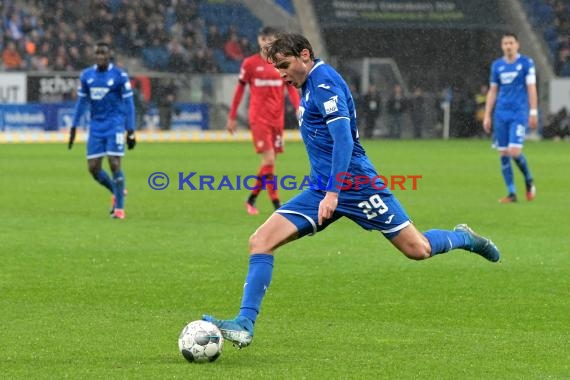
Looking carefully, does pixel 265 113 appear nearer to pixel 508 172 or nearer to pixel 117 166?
pixel 117 166

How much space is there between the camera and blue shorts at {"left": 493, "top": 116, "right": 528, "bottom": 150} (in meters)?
17.2

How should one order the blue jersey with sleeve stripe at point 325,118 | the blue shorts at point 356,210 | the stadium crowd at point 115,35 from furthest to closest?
1. the stadium crowd at point 115,35
2. the blue shorts at point 356,210
3. the blue jersey with sleeve stripe at point 325,118

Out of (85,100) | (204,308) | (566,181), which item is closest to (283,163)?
(566,181)

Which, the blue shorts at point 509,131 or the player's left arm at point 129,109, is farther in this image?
the blue shorts at point 509,131

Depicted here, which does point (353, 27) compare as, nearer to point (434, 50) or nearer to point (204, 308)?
point (434, 50)

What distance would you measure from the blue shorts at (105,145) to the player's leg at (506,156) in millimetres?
5621

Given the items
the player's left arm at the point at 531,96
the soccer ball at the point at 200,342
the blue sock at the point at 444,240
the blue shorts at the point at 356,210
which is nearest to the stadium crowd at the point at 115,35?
the player's left arm at the point at 531,96

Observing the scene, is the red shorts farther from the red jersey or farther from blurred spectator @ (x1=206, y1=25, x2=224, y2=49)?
blurred spectator @ (x1=206, y1=25, x2=224, y2=49)

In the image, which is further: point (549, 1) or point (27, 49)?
point (549, 1)

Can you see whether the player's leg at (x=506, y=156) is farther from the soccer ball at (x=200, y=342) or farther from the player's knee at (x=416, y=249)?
the soccer ball at (x=200, y=342)

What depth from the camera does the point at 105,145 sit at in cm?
1509

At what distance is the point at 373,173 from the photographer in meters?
7.35

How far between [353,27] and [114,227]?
31592 millimetres

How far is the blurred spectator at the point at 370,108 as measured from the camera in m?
41.0
